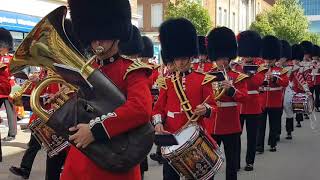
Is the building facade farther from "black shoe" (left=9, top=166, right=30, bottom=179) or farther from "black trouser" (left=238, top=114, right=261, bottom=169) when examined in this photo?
"black shoe" (left=9, top=166, right=30, bottom=179)

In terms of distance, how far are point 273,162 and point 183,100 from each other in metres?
3.80

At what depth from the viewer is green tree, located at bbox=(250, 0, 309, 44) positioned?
1900 inches

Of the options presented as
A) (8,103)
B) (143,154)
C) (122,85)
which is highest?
(122,85)

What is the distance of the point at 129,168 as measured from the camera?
2.79 metres

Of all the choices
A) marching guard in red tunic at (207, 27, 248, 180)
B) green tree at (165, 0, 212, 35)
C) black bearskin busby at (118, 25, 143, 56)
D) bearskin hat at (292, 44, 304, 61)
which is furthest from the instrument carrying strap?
green tree at (165, 0, 212, 35)

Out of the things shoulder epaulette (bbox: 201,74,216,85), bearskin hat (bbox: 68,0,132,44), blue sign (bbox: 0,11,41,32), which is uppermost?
blue sign (bbox: 0,11,41,32)

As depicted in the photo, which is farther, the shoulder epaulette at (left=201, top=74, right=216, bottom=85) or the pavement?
the pavement

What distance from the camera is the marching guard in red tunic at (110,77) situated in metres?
2.73

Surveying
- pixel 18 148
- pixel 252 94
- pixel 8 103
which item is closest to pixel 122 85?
pixel 252 94

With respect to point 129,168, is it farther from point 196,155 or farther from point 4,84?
point 4,84

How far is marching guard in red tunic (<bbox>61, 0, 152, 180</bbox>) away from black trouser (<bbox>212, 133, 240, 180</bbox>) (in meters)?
2.58

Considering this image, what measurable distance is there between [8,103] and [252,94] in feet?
14.2

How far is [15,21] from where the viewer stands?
17688 mm

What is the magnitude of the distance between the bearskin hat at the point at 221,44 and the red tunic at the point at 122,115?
3585mm
